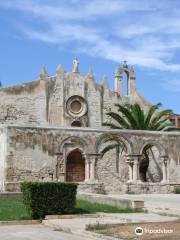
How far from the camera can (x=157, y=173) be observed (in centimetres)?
3469

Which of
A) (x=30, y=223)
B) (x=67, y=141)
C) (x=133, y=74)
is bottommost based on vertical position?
(x=30, y=223)

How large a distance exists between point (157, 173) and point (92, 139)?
26.5ft

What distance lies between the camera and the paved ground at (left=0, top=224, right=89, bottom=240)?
10406 millimetres

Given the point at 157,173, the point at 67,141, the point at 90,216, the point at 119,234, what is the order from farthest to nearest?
the point at 157,173
the point at 67,141
the point at 90,216
the point at 119,234

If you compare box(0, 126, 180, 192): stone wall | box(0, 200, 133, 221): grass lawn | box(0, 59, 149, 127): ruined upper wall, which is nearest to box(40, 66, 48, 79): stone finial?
box(0, 59, 149, 127): ruined upper wall

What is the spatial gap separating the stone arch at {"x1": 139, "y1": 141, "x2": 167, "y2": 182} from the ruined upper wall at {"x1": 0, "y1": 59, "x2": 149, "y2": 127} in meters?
5.60

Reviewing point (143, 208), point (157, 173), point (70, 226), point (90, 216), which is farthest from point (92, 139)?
point (70, 226)

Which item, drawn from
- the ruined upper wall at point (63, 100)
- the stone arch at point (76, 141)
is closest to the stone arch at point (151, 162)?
the stone arch at point (76, 141)

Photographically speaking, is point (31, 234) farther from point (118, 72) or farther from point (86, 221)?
point (118, 72)

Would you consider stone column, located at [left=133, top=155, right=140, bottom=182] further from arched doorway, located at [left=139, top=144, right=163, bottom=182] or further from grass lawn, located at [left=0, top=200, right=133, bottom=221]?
grass lawn, located at [left=0, top=200, right=133, bottom=221]

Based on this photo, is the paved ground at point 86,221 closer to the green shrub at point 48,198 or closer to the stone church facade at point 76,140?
the green shrub at point 48,198

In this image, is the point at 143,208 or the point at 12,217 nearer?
the point at 12,217

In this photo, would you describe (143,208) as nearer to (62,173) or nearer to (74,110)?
(62,173)

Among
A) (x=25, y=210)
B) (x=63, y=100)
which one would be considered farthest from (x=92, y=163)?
(x=25, y=210)
